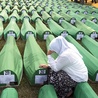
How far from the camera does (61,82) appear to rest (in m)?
4.01

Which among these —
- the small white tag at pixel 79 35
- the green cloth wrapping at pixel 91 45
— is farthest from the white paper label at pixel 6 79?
the small white tag at pixel 79 35

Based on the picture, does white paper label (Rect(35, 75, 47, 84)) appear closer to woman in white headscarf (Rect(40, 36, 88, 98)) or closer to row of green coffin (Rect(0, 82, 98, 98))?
woman in white headscarf (Rect(40, 36, 88, 98))

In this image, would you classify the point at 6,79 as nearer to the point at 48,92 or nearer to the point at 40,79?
the point at 40,79

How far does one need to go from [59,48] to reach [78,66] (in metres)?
0.50

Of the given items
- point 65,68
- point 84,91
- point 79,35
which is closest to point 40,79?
point 65,68

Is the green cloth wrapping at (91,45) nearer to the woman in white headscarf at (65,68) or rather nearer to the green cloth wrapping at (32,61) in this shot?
the green cloth wrapping at (32,61)

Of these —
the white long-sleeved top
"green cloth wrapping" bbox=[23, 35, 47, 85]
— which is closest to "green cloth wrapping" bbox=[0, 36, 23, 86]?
"green cloth wrapping" bbox=[23, 35, 47, 85]

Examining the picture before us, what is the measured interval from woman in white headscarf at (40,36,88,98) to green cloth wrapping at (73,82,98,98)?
0.10m

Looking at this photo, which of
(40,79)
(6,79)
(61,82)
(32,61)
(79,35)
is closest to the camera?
(61,82)

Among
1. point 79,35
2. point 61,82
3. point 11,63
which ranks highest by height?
point 11,63

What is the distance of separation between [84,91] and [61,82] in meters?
0.48

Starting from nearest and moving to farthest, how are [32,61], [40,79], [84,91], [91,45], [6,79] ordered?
[84,91] → [6,79] → [40,79] → [32,61] → [91,45]

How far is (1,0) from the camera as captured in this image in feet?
54.4

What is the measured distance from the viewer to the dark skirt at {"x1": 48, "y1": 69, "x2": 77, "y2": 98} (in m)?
3.99
